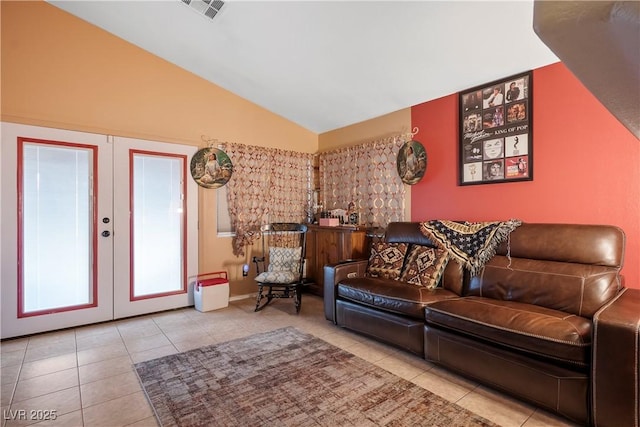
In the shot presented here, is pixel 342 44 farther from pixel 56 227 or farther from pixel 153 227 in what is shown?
pixel 56 227

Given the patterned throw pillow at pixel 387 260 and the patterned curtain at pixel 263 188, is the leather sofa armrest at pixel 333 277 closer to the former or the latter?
the patterned throw pillow at pixel 387 260

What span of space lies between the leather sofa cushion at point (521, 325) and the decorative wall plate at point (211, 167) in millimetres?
2934

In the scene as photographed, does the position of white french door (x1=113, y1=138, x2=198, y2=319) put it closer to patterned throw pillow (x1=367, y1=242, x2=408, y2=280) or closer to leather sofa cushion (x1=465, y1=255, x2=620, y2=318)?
patterned throw pillow (x1=367, y1=242, x2=408, y2=280)

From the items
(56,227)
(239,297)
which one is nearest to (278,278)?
(239,297)

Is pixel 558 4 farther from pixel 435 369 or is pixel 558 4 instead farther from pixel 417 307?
pixel 435 369

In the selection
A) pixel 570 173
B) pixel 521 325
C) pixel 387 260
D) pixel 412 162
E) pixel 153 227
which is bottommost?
pixel 521 325

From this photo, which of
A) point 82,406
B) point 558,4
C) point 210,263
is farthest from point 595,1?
point 210,263

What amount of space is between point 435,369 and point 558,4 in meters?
2.50

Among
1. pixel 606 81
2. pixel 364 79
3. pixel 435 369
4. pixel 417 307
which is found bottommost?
pixel 435 369

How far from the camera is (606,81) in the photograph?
55cm

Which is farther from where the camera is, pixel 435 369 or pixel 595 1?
pixel 435 369

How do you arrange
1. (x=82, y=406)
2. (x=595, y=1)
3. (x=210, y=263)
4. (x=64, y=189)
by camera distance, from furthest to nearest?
(x=210, y=263), (x=64, y=189), (x=82, y=406), (x=595, y=1)

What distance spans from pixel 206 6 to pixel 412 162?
2553 mm

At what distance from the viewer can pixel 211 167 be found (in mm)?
3977
